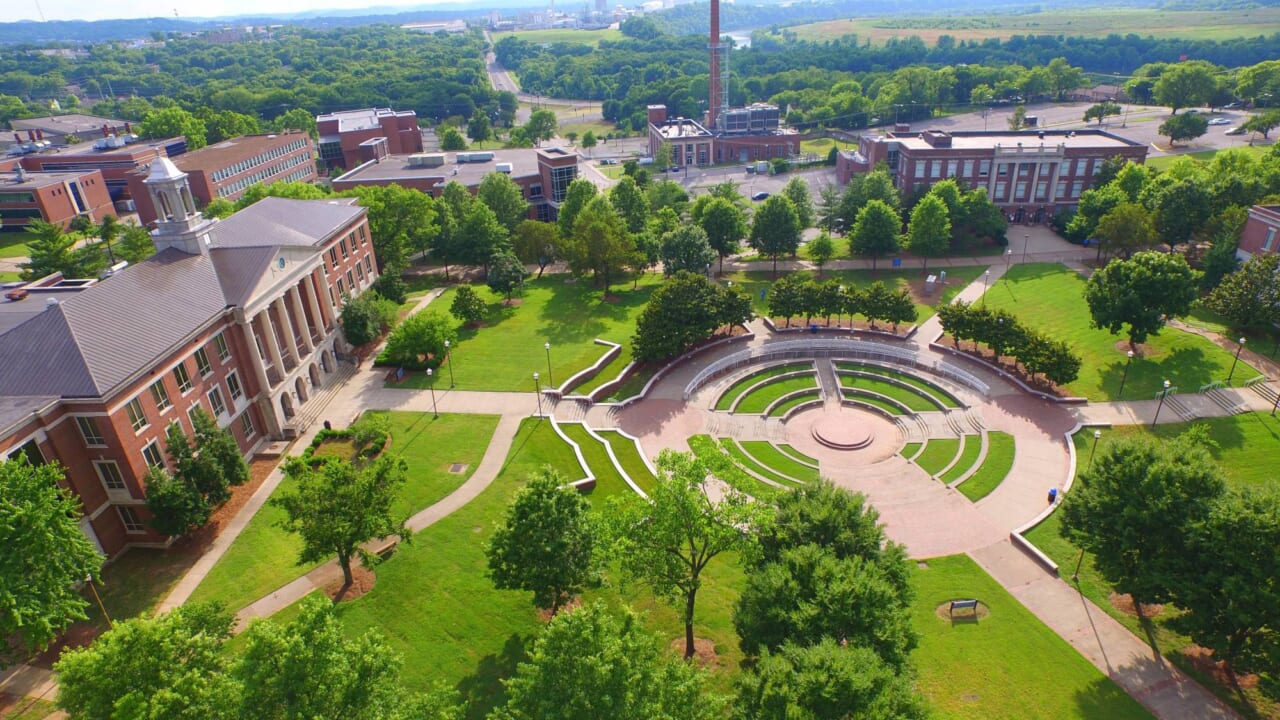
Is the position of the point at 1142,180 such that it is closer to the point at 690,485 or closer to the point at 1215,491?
the point at 1215,491

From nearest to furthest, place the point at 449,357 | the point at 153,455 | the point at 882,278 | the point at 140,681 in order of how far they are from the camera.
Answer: the point at 140,681 < the point at 153,455 < the point at 449,357 < the point at 882,278

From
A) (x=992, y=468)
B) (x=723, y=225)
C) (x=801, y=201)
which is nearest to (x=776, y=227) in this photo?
(x=723, y=225)

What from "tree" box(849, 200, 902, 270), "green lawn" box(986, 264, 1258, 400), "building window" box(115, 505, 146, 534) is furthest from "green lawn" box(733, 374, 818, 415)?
"building window" box(115, 505, 146, 534)

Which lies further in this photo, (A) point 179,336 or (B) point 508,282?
(B) point 508,282

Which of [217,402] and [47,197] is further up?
[47,197]

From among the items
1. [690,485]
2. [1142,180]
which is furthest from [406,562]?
[1142,180]

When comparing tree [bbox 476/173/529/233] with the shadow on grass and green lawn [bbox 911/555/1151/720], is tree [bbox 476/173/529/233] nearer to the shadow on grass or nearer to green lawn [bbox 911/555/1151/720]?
the shadow on grass

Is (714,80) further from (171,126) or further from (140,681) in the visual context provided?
(140,681)
